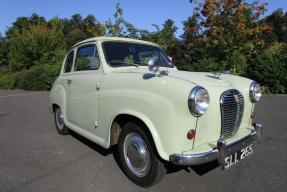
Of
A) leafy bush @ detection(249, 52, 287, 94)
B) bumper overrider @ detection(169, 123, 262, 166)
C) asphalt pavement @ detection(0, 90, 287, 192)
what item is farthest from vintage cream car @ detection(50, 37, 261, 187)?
leafy bush @ detection(249, 52, 287, 94)

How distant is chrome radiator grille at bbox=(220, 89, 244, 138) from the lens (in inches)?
126

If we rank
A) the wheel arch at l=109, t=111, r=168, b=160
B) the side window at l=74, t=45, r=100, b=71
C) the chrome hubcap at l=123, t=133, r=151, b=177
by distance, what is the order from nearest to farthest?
the wheel arch at l=109, t=111, r=168, b=160 → the chrome hubcap at l=123, t=133, r=151, b=177 → the side window at l=74, t=45, r=100, b=71

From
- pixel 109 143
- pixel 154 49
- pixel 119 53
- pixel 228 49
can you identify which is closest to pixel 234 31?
pixel 228 49

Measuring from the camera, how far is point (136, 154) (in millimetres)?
3453

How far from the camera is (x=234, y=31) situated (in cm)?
1252

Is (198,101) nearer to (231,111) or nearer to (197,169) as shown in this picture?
(231,111)

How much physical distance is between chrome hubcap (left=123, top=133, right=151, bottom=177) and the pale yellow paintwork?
1.08 ft

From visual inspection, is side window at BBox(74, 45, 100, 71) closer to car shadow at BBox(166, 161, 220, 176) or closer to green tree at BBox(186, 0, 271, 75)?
car shadow at BBox(166, 161, 220, 176)

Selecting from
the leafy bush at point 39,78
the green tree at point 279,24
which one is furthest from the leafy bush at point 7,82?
the green tree at point 279,24

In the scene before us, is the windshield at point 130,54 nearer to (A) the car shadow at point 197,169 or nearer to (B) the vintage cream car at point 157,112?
(B) the vintage cream car at point 157,112

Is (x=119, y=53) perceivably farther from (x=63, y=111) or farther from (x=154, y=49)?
(x=63, y=111)

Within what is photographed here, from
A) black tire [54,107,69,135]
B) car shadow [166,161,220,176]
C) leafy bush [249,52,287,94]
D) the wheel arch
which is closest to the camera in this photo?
the wheel arch

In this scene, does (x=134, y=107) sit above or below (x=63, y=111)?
above

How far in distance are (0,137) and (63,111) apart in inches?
68.6
